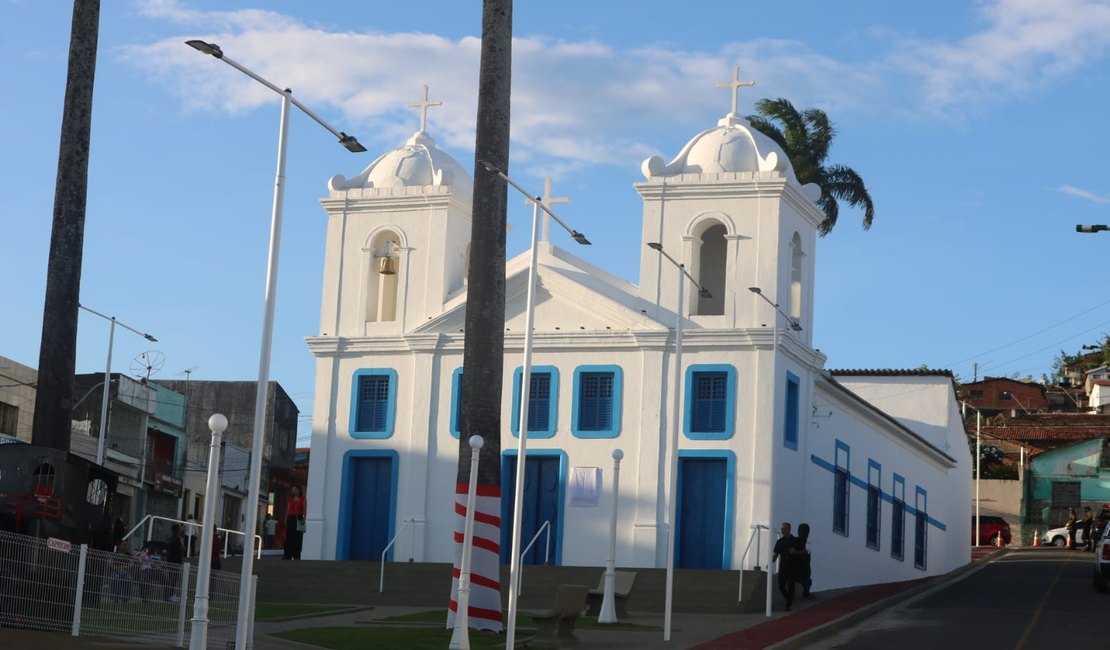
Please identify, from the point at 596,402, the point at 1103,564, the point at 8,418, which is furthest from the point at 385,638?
the point at 8,418

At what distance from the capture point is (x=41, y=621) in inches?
674

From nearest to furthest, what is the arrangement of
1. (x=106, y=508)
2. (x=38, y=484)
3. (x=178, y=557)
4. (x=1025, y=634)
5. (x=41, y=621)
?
(x=41, y=621) → (x=38, y=484) → (x=106, y=508) → (x=1025, y=634) → (x=178, y=557)

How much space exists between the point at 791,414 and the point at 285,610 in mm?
11919

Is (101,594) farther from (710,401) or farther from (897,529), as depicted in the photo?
(897,529)

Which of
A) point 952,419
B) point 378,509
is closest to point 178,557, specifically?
point 378,509

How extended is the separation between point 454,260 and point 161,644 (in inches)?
763

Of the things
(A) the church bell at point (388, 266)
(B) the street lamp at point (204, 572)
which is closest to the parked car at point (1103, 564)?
(A) the church bell at point (388, 266)

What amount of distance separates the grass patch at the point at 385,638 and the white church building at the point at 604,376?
→ 1048 centimetres

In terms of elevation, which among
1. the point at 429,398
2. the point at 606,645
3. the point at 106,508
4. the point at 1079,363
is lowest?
the point at 606,645

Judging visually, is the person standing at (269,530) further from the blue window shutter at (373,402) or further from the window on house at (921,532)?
the blue window shutter at (373,402)

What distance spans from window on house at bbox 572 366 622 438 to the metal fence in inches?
620

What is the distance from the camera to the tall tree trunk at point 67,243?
2297cm

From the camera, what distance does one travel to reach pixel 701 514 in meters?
32.7

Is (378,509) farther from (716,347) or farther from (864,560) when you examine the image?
(864,560)
